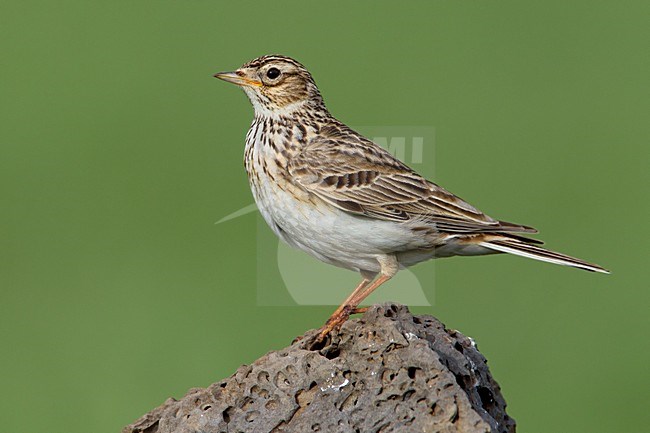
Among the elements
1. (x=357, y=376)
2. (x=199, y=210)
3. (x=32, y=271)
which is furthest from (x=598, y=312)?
(x=357, y=376)

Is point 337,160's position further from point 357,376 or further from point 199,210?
point 199,210

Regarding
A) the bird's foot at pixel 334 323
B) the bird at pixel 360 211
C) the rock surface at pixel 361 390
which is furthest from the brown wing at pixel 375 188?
the rock surface at pixel 361 390

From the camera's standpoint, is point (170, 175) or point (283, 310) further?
point (170, 175)

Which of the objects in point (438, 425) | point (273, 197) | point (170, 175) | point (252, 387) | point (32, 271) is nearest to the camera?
point (438, 425)

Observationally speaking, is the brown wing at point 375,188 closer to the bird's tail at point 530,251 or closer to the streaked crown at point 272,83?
the bird's tail at point 530,251

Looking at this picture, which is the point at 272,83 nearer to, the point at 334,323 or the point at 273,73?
the point at 273,73

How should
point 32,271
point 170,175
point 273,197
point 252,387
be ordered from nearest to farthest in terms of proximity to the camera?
point 252,387 < point 273,197 < point 32,271 < point 170,175
